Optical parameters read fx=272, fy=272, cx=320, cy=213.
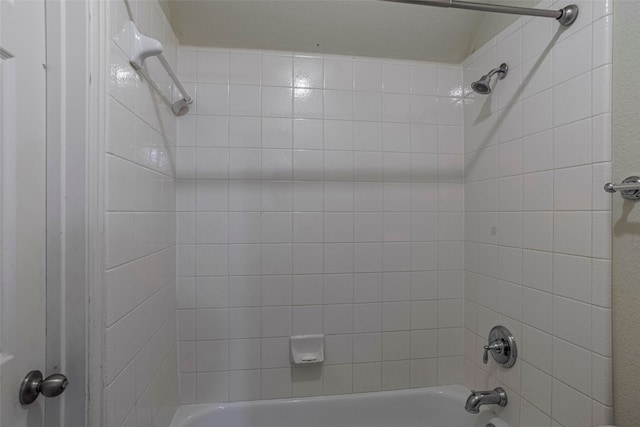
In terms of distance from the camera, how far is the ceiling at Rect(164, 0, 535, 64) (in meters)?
1.24

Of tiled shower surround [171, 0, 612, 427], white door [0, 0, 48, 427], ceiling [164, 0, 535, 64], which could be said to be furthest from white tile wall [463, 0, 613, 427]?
white door [0, 0, 48, 427]

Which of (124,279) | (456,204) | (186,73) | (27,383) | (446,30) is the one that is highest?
(446,30)

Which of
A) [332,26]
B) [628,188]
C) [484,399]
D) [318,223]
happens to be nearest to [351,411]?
[484,399]

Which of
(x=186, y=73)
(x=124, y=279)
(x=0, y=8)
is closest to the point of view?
(x=0, y=8)

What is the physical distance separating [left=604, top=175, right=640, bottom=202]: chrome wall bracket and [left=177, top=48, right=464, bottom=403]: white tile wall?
2.26 ft

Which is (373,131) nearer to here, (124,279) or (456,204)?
(456,204)

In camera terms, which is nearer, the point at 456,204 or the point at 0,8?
the point at 0,8

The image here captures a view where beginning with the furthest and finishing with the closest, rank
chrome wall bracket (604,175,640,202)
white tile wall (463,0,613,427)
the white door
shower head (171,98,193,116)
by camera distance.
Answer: shower head (171,98,193,116) → white tile wall (463,0,613,427) → chrome wall bracket (604,175,640,202) → the white door

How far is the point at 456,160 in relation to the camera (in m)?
1.44

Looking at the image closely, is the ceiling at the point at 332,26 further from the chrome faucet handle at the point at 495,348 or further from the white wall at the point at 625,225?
the chrome faucet handle at the point at 495,348

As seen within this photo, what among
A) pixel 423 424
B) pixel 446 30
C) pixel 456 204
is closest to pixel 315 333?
pixel 423 424

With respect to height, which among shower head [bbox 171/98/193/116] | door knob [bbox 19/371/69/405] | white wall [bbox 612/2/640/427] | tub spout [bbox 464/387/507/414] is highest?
shower head [bbox 171/98/193/116]

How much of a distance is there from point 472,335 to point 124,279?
59.4 inches

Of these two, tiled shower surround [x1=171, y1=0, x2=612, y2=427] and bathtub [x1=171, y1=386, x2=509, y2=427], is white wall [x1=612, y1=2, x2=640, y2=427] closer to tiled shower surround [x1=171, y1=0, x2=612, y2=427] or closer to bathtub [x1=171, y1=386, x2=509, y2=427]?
tiled shower surround [x1=171, y1=0, x2=612, y2=427]
